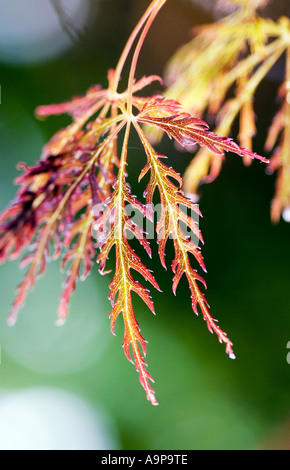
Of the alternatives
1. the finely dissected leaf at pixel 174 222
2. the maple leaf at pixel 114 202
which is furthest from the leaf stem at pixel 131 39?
the finely dissected leaf at pixel 174 222

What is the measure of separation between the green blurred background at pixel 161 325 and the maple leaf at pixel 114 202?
127cm

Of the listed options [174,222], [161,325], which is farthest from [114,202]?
[161,325]

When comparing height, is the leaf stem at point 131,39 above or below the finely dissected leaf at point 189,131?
above

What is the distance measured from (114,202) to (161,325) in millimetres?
1703

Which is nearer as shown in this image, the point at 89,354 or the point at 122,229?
the point at 122,229

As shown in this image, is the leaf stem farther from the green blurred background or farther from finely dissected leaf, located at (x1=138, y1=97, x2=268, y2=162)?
the green blurred background

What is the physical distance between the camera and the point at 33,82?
2109 millimetres

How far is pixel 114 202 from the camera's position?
321mm

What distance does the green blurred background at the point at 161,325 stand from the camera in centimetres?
182

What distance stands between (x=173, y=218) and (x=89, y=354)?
1.95 metres

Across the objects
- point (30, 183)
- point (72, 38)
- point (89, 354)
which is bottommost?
point (30, 183)

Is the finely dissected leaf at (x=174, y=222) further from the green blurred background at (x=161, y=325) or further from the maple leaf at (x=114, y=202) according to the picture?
the green blurred background at (x=161, y=325)
